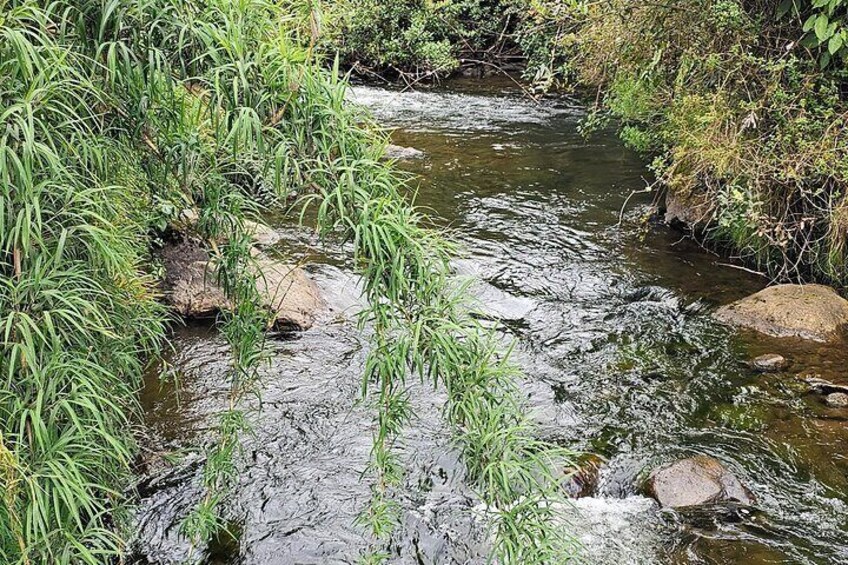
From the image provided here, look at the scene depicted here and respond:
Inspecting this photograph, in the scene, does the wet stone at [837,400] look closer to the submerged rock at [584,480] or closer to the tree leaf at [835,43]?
the submerged rock at [584,480]

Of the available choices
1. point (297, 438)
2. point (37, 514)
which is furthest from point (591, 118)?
point (37, 514)

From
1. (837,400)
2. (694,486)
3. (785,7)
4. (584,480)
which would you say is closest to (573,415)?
(584,480)

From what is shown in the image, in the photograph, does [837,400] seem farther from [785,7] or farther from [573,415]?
[785,7]

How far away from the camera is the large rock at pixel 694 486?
429 centimetres

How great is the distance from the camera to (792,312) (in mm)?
6105

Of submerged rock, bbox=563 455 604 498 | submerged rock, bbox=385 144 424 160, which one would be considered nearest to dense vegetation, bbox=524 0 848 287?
submerged rock, bbox=563 455 604 498

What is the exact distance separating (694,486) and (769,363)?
68.8 inches

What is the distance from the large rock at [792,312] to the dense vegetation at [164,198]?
3.98 m

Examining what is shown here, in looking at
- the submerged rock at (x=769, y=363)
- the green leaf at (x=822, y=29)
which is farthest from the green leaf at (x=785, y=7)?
the submerged rock at (x=769, y=363)

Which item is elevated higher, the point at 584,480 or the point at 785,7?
the point at 785,7

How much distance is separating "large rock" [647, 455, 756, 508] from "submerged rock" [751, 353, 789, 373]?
1.39 m

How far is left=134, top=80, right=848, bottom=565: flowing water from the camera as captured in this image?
4.03m

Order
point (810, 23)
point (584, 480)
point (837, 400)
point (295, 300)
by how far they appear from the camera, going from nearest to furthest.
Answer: point (584, 480) → point (837, 400) → point (810, 23) → point (295, 300)

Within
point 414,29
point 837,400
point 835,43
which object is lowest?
point 837,400
